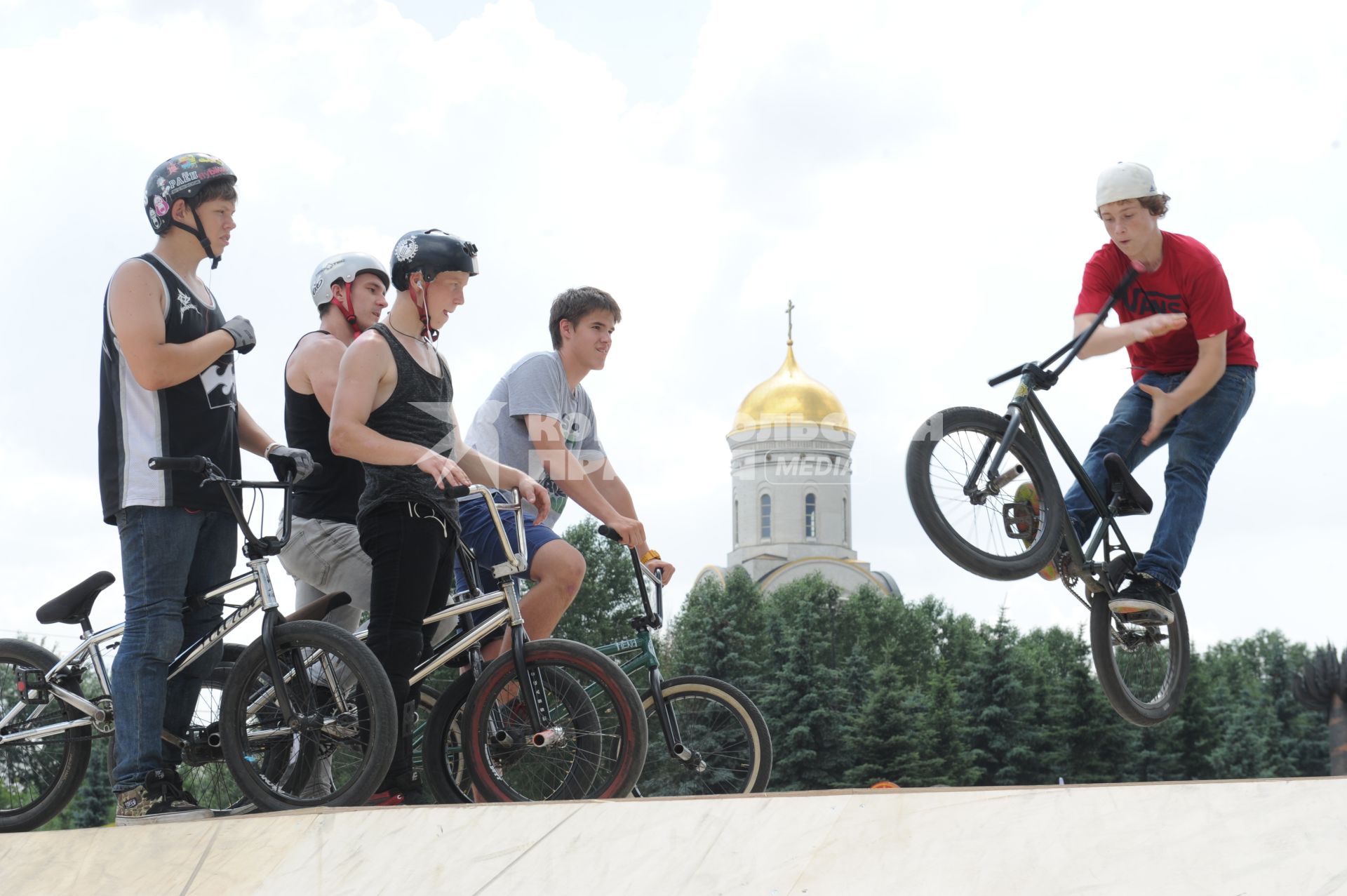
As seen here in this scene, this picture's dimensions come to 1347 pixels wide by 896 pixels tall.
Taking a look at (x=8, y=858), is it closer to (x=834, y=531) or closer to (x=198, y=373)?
(x=198, y=373)

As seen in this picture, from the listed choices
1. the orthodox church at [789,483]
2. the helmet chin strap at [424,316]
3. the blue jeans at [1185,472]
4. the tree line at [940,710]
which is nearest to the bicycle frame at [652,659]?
the helmet chin strap at [424,316]

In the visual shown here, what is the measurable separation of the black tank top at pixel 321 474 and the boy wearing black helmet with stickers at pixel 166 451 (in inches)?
20.0

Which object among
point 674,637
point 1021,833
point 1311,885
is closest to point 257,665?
point 1021,833

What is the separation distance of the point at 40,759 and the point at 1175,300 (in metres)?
5.17

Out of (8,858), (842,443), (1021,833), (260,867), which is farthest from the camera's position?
(842,443)

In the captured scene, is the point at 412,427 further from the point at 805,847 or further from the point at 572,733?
the point at 805,847

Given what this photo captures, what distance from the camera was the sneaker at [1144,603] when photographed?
629 centimetres

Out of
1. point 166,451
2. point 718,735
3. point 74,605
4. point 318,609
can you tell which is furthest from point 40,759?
point 718,735

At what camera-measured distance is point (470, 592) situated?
19.0 ft

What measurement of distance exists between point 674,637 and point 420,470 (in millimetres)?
45628

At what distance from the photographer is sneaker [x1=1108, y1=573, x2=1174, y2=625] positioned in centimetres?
629

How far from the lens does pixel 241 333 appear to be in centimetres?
516

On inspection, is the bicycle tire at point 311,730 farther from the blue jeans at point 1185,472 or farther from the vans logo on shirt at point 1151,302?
the vans logo on shirt at point 1151,302

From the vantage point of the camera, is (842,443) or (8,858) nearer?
(8,858)
